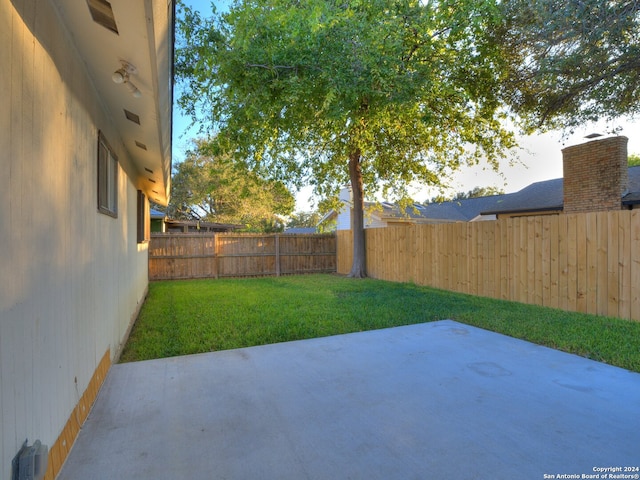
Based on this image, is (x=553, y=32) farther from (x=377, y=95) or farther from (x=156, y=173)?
(x=156, y=173)

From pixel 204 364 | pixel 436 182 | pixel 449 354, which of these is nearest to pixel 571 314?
pixel 449 354

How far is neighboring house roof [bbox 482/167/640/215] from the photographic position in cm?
1207

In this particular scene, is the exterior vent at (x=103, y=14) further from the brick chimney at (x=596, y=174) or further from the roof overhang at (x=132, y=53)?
the brick chimney at (x=596, y=174)

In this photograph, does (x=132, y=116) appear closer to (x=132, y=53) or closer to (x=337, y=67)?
(x=132, y=53)

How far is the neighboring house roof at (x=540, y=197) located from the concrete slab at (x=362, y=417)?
408 inches

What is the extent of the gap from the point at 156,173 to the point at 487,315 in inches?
258

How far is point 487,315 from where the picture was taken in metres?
6.20

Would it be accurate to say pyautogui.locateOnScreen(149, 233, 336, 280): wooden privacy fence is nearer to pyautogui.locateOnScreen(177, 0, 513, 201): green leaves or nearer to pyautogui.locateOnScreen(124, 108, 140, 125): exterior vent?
pyautogui.locateOnScreen(177, 0, 513, 201): green leaves

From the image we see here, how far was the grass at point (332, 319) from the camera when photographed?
458 cm

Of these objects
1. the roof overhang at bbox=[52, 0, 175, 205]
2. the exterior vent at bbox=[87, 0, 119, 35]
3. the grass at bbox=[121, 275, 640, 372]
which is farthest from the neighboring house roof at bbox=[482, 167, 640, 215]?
the exterior vent at bbox=[87, 0, 119, 35]

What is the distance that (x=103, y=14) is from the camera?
219 cm

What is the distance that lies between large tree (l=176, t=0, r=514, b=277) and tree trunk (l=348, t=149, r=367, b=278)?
1.80 m

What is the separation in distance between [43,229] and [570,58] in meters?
8.19

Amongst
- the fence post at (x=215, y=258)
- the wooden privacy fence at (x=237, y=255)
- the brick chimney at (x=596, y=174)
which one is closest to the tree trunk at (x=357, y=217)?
the wooden privacy fence at (x=237, y=255)
